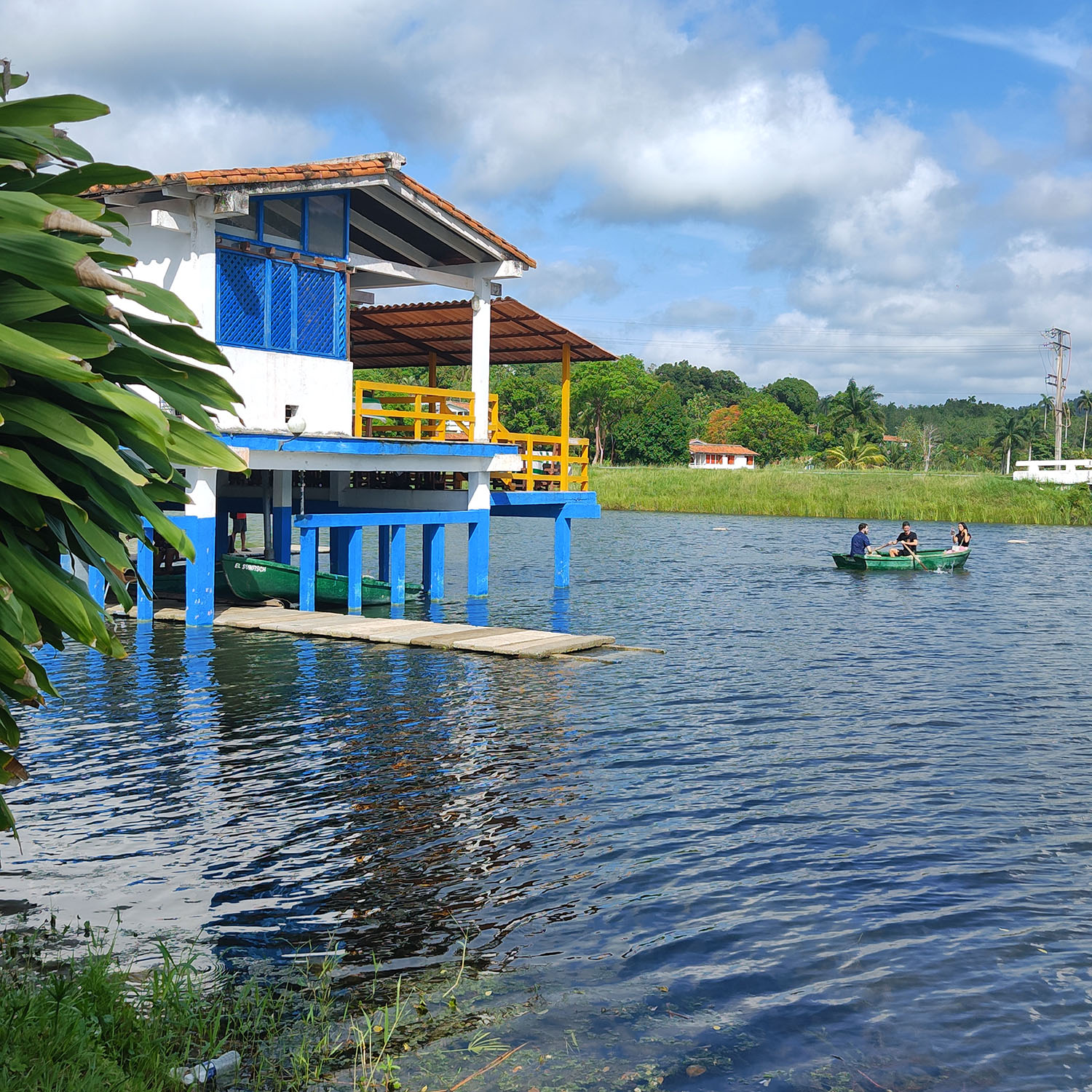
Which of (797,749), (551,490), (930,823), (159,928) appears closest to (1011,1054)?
(930,823)

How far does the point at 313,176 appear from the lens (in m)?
20.8

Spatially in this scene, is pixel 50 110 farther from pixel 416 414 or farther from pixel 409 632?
pixel 416 414

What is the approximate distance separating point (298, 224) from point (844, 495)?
186ft

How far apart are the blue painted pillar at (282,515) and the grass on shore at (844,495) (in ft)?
160

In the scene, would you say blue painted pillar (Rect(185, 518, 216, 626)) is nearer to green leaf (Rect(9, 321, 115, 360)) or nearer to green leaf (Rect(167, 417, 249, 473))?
green leaf (Rect(167, 417, 249, 473))

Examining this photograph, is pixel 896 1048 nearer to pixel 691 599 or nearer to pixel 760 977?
pixel 760 977

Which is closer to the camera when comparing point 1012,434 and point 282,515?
point 282,515

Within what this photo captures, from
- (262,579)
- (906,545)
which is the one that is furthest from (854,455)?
(262,579)

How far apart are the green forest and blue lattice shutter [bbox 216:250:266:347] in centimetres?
5504

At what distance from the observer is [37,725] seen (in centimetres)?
1405

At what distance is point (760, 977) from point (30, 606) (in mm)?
5862

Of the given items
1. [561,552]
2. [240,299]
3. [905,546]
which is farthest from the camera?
[905,546]

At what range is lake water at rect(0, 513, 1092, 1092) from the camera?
7102 mm

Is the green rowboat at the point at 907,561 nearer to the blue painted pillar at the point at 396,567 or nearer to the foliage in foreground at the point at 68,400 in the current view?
the blue painted pillar at the point at 396,567
